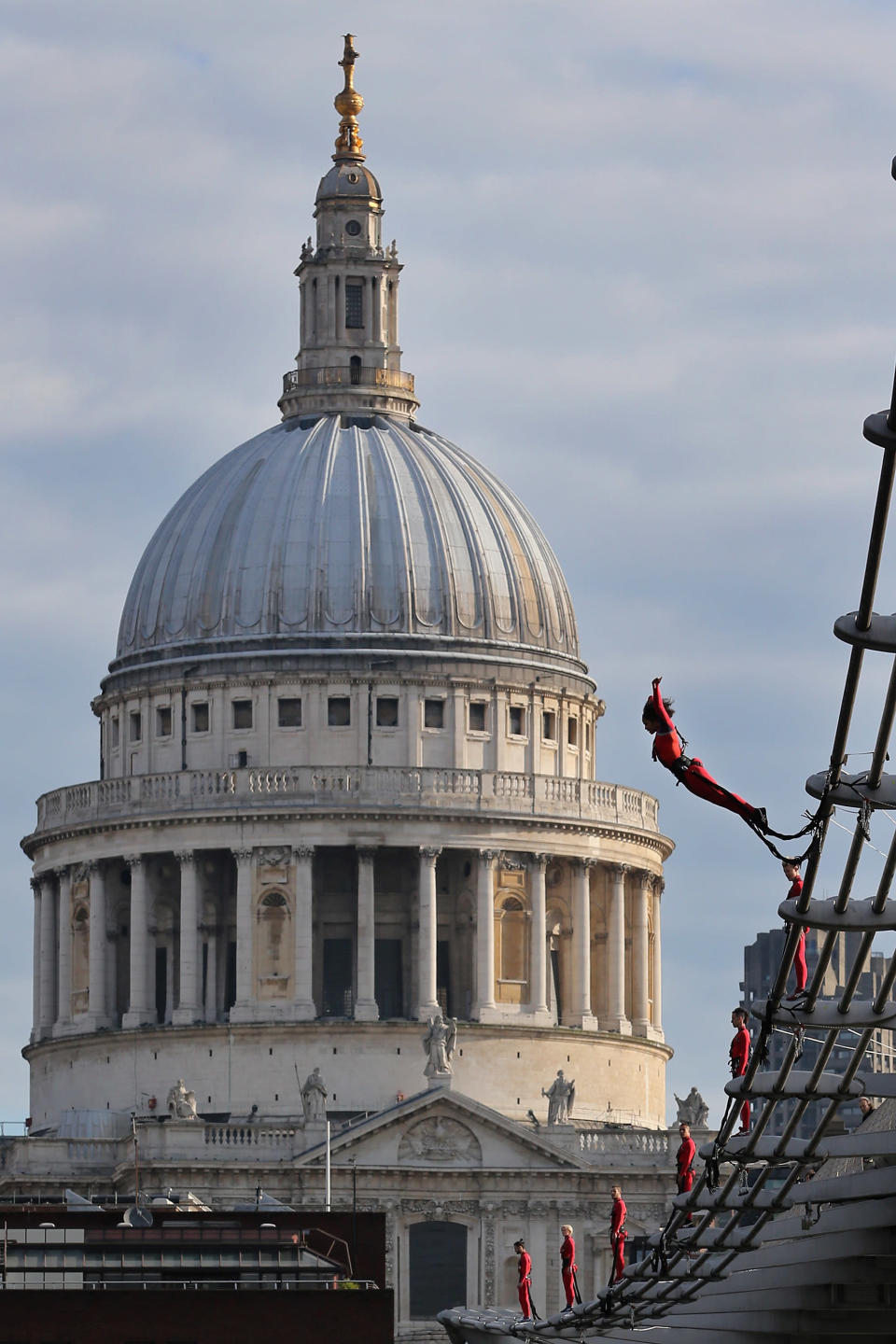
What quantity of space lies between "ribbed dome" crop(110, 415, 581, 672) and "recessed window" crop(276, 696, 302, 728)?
7.07ft

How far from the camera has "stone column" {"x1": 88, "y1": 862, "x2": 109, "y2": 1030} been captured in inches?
6117

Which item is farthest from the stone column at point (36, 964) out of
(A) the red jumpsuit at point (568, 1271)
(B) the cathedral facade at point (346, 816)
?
(A) the red jumpsuit at point (568, 1271)

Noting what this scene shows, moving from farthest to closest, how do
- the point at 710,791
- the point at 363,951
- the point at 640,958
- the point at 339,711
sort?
the point at 640,958 < the point at 339,711 < the point at 363,951 < the point at 710,791

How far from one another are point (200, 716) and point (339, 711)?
17.3 feet

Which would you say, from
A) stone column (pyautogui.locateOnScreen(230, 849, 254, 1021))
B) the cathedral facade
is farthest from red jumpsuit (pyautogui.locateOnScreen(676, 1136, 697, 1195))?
stone column (pyautogui.locateOnScreen(230, 849, 254, 1021))

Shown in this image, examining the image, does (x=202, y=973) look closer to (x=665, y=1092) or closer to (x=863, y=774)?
(x=665, y=1092)

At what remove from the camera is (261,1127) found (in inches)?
5581

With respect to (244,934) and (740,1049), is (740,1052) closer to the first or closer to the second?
(740,1049)

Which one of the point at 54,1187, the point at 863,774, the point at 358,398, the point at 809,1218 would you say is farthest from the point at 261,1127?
the point at 863,774

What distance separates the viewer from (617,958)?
157 m

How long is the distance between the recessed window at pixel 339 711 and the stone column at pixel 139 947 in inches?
348

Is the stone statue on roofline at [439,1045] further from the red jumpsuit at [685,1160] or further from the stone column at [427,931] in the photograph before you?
the red jumpsuit at [685,1160]

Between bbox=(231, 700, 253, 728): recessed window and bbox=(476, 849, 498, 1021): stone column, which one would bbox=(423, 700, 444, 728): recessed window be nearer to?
bbox=(476, 849, 498, 1021): stone column

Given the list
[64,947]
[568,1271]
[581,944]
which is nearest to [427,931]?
[581,944]
